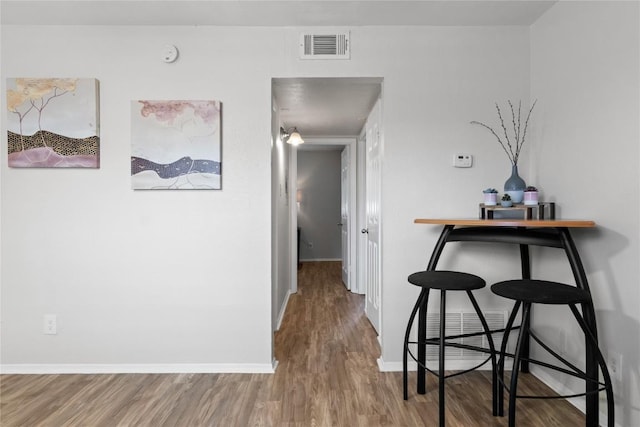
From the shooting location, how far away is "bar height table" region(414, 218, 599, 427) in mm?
1525

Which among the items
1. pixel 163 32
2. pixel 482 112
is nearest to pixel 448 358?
pixel 482 112

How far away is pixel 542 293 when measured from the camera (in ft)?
4.79

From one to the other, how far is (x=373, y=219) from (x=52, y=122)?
2510 mm

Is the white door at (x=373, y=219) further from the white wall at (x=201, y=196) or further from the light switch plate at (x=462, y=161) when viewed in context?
the light switch plate at (x=462, y=161)

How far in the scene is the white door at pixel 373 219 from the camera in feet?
9.54

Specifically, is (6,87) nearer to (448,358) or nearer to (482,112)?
(482,112)

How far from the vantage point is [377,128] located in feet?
9.40

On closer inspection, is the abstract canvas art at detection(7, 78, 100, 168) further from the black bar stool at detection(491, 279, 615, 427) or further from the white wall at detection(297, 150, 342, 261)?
the white wall at detection(297, 150, 342, 261)

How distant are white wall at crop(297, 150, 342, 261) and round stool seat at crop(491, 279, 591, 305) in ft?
18.3

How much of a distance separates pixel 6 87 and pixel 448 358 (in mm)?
3429

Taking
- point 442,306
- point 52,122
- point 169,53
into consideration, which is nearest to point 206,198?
point 169,53

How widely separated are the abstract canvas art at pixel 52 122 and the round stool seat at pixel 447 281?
2.19 metres

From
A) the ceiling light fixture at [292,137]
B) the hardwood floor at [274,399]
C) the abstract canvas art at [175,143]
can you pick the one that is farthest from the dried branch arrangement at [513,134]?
the ceiling light fixture at [292,137]

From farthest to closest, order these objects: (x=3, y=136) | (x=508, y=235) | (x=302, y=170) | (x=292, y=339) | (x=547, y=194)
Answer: (x=302, y=170) → (x=292, y=339) → (x=3, y=136) → (x=547, y=194) → (x=508, y=235)
